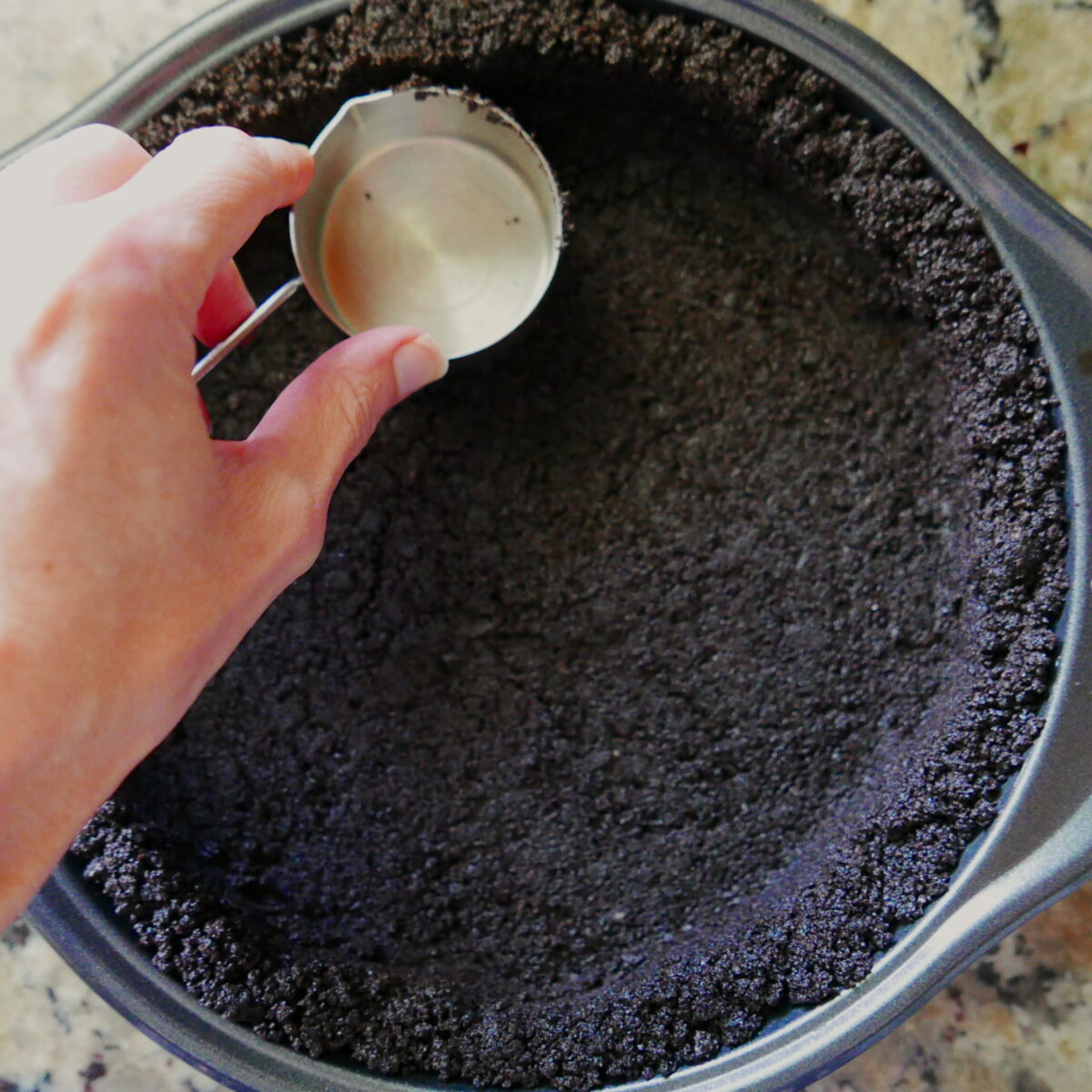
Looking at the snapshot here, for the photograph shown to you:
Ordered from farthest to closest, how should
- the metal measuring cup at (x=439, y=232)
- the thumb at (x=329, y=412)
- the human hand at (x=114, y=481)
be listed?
the metal measuring cup at (x=439, y=232), the thumb at (x=329, y=412), the human hand at (x=114, y=481)

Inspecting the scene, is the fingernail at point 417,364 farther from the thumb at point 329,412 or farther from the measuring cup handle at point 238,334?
the measuring cup handle at point 238,334

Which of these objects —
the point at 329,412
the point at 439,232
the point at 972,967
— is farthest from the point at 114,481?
the point at 972,967

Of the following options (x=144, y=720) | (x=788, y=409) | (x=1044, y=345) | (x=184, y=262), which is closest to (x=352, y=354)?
(x=184, y=262)

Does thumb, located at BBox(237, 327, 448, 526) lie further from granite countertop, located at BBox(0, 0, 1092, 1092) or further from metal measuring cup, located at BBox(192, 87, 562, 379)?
granite countertop, located at BBox(0, 0, 1092, 1092)

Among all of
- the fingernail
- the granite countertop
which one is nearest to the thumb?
the fingernail

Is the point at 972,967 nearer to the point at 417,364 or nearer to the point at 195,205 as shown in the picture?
the point at 417,364

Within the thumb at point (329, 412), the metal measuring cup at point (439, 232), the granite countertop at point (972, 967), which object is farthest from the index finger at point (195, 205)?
the granite countertop at point (972, 967)
